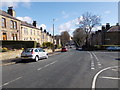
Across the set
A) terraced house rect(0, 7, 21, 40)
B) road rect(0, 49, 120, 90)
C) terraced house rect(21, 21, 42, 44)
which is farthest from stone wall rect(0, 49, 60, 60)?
terraced house rect(21, 21, 42, 44)

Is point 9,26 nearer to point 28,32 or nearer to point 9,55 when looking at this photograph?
point 28,32

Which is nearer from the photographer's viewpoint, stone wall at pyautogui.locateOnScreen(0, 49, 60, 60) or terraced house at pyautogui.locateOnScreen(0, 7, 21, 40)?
stone wall at pyautogui.locateOnScreen(0, 49, 60, 60)

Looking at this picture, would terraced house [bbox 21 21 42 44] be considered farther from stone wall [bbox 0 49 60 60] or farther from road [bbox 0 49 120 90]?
road [bbox 0 49 120 90]

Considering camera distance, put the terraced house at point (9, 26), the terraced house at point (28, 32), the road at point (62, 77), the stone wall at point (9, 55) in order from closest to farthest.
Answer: the road at point (62, 77) < the stone wall at point (9, 55) < the terraced house at point (9, 26) < the terraced house at point (28, 32)

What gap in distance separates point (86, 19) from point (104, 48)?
1434 cm

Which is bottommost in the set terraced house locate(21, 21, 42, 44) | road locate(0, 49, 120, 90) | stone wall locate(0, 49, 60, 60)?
road locate(0, 49, 120, 90)

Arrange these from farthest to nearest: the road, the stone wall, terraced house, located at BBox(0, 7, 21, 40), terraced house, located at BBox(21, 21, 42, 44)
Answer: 1. terraced house, located at BBox(21, 21, 42, 44)
2. terraced house, located at BBox(0, 7, 21, 40)
3. the stone wall
4. the road

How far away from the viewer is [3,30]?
28.4m

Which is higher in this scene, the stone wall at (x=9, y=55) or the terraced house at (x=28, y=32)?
the terraced house at (x=28, y=32)

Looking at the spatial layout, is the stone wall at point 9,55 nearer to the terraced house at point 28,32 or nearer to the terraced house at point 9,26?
the terraced house at point 9,26

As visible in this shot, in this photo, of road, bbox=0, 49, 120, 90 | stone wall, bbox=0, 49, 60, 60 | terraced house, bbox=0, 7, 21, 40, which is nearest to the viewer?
road, bbox=0, 49, 120, 90

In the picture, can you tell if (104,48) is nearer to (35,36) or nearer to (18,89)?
(35,36)

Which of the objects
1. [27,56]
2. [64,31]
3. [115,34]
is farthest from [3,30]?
[64,31]

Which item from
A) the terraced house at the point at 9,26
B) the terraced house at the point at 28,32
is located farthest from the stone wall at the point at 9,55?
the terraced house at the point at 28,32
